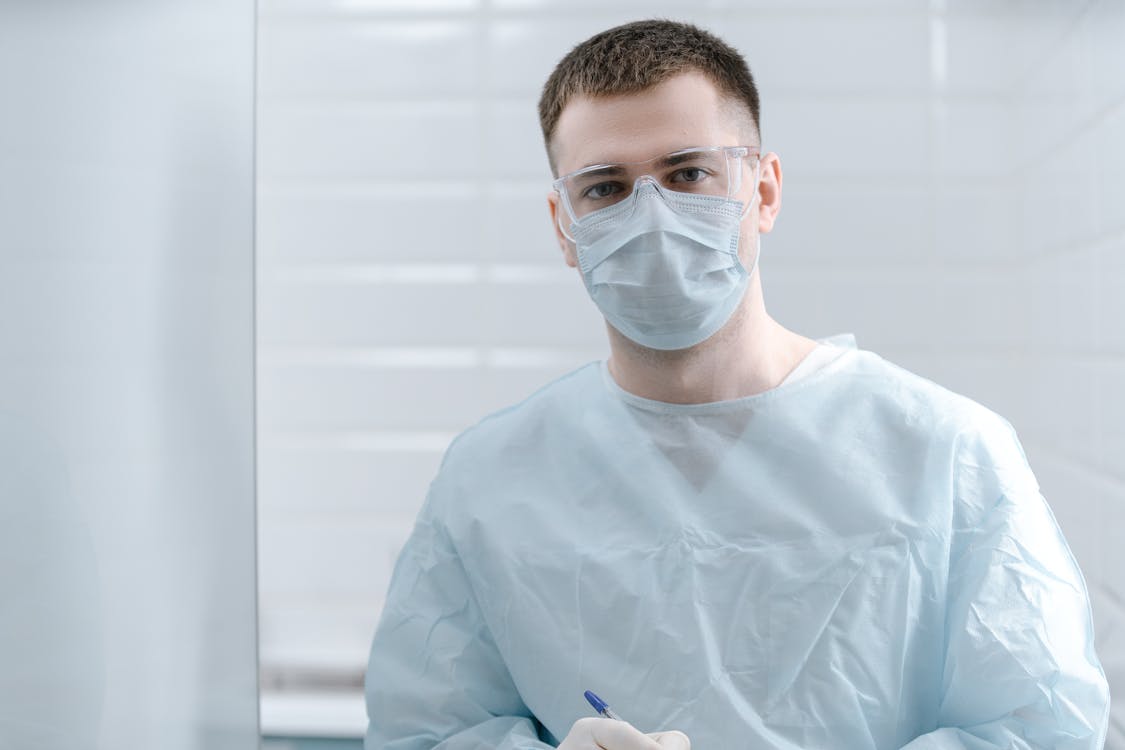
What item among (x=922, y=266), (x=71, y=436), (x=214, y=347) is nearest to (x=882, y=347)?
(x=922, y=266)

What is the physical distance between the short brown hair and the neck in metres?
0.23

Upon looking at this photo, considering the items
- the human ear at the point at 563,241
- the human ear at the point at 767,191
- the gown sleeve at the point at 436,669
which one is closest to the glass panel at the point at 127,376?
the gown sleeve at the point at 436,669

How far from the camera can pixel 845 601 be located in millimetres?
946

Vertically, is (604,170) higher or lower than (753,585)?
higher

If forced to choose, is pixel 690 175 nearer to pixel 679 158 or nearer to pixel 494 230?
pixel 679 158

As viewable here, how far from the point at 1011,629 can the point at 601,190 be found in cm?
60

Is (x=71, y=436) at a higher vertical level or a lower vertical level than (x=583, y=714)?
higher

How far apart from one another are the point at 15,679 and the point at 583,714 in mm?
542

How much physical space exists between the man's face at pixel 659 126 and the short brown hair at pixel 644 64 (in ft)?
0.04

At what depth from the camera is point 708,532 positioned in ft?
3.24

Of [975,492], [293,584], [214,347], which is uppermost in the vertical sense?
[214,347]

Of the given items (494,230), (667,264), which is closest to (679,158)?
(667,264)

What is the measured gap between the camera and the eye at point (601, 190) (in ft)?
3.35

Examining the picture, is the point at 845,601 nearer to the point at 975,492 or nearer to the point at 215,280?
the point at 975,492
